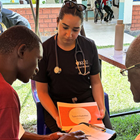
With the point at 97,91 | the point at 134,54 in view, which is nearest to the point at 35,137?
the point at 97,91

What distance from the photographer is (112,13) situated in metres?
3.88

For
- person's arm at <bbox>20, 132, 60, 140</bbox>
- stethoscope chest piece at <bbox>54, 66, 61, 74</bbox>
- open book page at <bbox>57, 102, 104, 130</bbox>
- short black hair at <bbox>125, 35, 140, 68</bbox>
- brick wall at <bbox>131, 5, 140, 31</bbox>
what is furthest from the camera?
brick wall at <bbox>131, 5, 140, 31</bbox>

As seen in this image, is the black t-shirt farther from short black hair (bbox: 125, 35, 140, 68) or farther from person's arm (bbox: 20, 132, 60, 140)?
short black hair (bbox: 125, 35, 140, 68)

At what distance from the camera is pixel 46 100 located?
1.63 metres

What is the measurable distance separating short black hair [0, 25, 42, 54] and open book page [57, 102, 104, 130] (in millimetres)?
694

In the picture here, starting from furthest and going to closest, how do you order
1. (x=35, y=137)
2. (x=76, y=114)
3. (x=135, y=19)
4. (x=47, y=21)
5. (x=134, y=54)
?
(x=135, y=19) < (x=47, y=21) < (x=76, y=114) < (x=35, y=137) < (x=134, y=54)

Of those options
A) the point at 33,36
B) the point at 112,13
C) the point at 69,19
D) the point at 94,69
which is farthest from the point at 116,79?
the point at 33,36

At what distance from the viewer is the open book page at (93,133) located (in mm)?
1314

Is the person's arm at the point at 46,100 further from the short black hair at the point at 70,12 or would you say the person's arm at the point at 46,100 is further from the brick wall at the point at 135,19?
the brick wall at the point at 135,19

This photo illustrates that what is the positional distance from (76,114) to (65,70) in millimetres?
371

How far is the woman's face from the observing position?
5.15 feet

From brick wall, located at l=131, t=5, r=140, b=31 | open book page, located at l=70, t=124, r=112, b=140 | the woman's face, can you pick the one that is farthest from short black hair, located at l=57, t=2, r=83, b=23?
brick wall, located at l=131, t=5, r=140, b=31

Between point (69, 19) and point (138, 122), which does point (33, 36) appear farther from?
point (138, 122)

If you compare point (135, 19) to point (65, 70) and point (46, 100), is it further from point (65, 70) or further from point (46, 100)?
point (46, 100)
